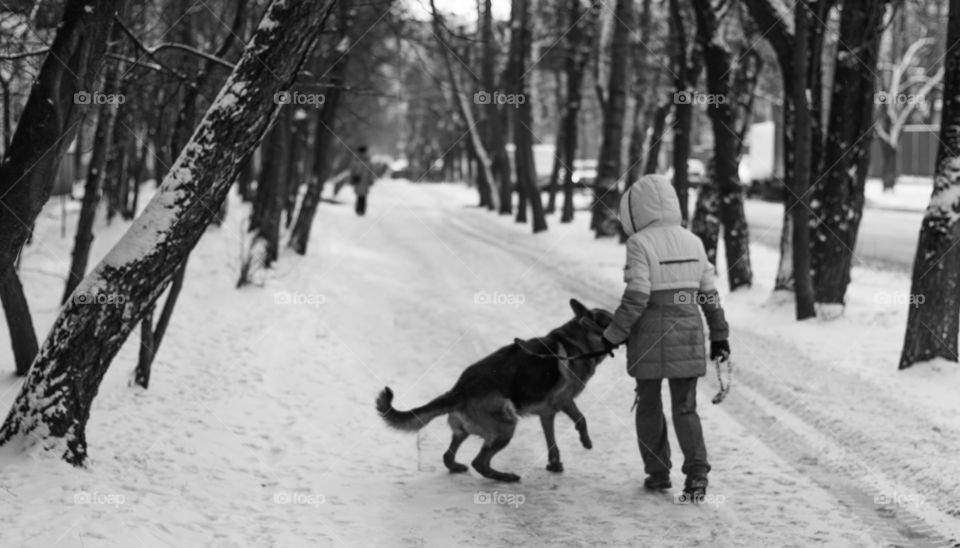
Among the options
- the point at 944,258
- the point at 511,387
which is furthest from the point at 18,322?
the point at 944,258

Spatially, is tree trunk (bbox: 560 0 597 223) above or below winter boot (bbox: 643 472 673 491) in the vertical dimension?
above

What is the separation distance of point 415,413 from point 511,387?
61 cm

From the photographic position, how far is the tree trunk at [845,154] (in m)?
11.9

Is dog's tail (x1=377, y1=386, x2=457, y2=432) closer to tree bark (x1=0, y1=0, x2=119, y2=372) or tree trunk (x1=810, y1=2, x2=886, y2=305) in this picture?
tree bark (x1=0, y1=0, x2=119, y2=372)

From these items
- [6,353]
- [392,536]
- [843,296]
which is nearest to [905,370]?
[843,296]

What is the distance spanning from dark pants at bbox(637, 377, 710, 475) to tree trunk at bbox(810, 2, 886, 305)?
6.53 meters

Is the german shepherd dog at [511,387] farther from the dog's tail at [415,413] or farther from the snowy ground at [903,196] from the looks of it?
the snowy ground at [903,196]

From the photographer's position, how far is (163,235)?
6.35 metres

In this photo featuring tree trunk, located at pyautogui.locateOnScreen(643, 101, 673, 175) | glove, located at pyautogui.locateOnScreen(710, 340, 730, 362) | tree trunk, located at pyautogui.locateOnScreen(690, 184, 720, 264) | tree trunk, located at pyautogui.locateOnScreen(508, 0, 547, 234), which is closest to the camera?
glove, located at pyautogui.locateOnScreen(710, 340, 730, 362)

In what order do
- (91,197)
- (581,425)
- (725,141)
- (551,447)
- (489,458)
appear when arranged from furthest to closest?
(725,141) < (91,197) < (581,425) < (551,447) < (489,458)

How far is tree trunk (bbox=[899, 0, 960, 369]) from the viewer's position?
30.1 feet

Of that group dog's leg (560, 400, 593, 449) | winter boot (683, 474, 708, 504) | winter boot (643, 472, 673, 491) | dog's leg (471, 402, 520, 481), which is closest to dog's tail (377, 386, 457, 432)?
dog's leg (471, 402, 520, 481)

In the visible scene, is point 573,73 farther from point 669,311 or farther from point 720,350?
point 669,311

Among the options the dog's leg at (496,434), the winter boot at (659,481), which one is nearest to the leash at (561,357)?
the dog's leg at (496,434)
